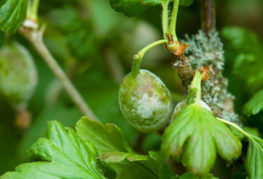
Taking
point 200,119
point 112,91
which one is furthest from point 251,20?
point 200,119

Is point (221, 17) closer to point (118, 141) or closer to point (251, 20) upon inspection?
point (251, 20)

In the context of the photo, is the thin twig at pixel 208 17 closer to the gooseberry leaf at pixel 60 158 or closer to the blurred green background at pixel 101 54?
the blurred green background at pixel 101 54

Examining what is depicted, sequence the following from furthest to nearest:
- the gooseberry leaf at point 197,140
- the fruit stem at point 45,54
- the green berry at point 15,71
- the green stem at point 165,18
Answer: the green berry at point 15,71 → the fruit stem at point 45,54 → the green stem at point 165,18 → the gooseberry leaf at point 197,140

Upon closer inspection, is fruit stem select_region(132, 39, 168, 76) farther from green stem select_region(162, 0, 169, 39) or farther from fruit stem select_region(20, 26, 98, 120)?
fruit stem select_region(20, 26, 98, 120)


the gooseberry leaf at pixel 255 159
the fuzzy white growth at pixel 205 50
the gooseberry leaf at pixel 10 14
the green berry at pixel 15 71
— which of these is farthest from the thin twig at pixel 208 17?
the green berry at pixel 15 71

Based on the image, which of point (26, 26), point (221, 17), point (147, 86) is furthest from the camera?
point (221, 17)

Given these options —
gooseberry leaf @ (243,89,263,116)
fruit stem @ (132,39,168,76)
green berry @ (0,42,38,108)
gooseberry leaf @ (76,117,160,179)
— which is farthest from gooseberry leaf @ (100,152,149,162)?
green berry @ (0,42,38,108)
